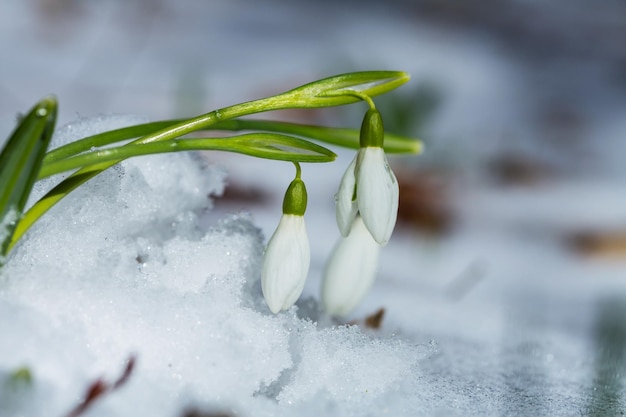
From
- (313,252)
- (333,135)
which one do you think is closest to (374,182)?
(333,135)

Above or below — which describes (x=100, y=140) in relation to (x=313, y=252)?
above

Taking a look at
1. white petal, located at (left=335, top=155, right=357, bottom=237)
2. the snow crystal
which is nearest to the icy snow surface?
the snow crystal

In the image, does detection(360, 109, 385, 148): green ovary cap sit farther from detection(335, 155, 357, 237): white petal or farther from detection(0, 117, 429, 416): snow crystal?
detection(0, 117, 429, 416): snow crystal

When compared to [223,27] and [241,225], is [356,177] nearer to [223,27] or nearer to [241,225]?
[241,225]

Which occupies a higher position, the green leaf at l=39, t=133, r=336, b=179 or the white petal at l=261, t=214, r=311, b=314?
the green leaf at l=39, t=133, r=336, b=179

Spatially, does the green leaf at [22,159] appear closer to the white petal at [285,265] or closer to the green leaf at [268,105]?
the green leaf at [268,105]

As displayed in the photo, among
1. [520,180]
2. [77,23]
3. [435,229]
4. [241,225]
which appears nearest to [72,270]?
[241,225]

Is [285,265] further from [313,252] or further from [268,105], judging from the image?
[313,252]
